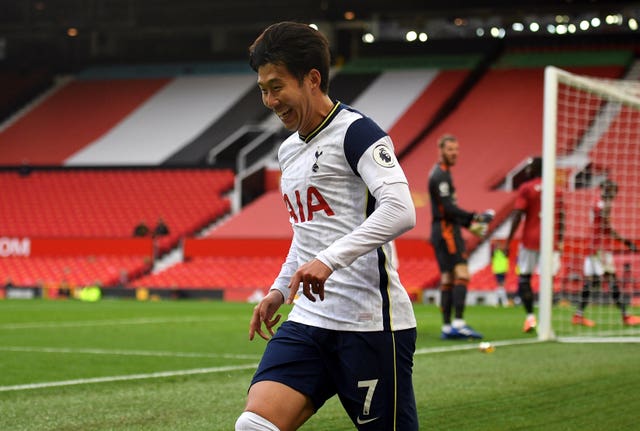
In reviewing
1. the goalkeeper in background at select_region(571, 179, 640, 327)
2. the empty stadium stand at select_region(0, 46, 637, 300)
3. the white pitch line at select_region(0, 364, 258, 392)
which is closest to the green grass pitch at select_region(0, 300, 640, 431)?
the white pitch line at select_region(0, 364, 258, 392)

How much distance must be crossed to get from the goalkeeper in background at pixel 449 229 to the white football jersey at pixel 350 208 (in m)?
7.76

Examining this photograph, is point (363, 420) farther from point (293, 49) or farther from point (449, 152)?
point (449, 152)

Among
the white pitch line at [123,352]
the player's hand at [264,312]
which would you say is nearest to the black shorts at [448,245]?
the white pitch line at [123,352]

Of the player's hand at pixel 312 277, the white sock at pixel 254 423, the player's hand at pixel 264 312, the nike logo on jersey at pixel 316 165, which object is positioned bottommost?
the white sock at pixel 254 423

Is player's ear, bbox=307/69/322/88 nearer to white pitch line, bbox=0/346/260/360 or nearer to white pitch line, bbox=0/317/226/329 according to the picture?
white pitch line, bbox=0/346/260/360

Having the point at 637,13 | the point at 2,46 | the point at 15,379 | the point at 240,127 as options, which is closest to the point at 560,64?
the point at 637,13

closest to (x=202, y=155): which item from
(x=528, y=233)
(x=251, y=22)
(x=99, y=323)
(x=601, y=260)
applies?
(x=251, y=22)

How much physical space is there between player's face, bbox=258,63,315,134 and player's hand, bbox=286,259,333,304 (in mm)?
483

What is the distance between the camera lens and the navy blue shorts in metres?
3.48

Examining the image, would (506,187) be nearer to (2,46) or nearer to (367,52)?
(367,52)

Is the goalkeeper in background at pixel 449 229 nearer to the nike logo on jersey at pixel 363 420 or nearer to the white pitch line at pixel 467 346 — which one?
the white pitch line at pixel 467 346

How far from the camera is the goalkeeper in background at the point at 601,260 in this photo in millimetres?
14180

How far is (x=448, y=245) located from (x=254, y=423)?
849cm

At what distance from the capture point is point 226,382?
8094 millimetres
